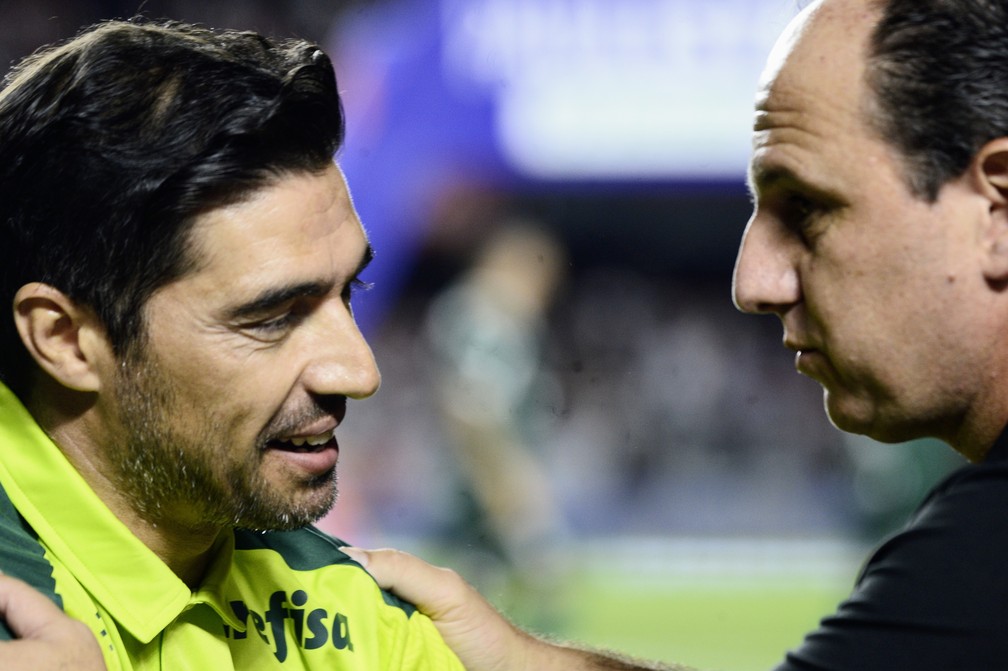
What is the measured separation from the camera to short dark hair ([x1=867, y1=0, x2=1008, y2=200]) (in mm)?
1582

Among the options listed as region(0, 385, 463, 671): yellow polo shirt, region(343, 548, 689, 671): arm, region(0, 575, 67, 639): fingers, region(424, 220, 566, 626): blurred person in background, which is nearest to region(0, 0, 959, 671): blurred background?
region(424, 220, 566, 626): blurred person in background

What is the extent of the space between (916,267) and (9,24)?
638cm

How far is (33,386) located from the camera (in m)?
1.78

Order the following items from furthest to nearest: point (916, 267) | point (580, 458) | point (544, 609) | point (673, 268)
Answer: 1. point (673, 268)
2. point (580, 458)
3. point (544, 609)
4. point (916, 267)

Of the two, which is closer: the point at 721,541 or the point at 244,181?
the point at 244,181

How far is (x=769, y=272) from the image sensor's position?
70.7 inches

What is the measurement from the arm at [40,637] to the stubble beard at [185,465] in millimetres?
321

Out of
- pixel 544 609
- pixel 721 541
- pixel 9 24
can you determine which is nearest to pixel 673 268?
pixel 721 541

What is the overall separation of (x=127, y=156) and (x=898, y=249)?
1.01 meters

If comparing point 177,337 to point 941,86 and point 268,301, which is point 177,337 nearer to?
point 268,301

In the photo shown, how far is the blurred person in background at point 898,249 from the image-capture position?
4.82 feet

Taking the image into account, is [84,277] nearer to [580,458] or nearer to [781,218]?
[781,218]

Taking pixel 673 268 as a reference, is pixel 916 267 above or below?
above

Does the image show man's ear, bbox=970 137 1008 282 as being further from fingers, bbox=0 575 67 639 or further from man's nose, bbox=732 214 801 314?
fingers, bbox=0 575 67 639
